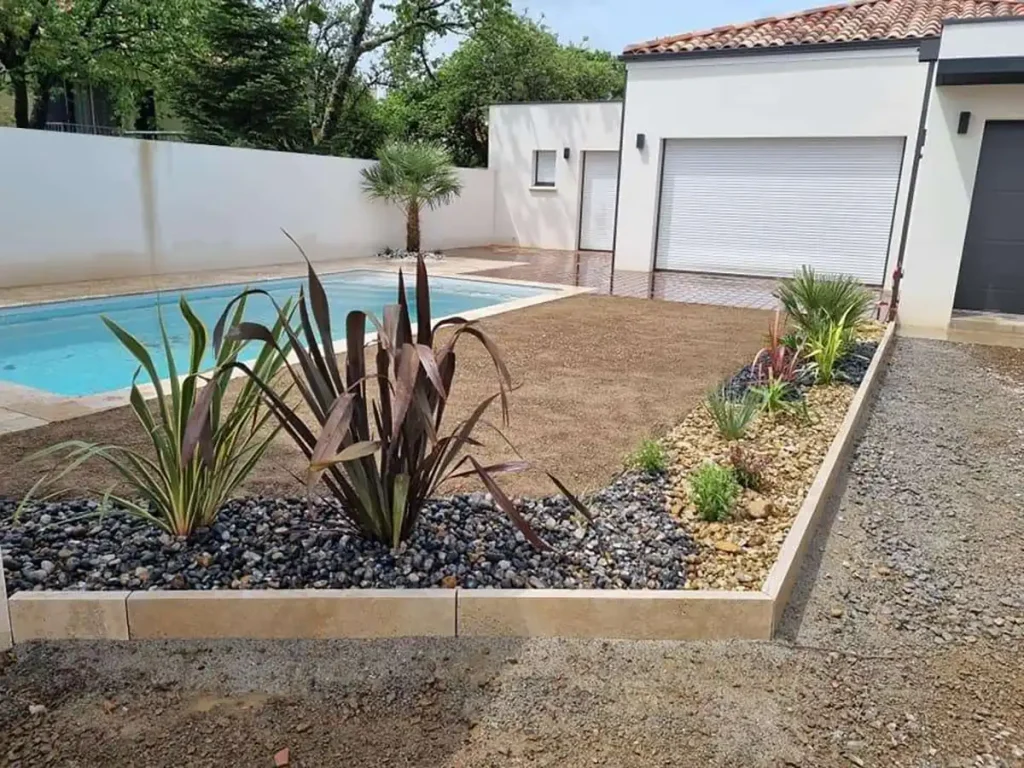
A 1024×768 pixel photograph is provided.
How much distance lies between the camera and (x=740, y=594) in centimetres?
303

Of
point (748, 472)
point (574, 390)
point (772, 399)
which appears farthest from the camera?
point (574, 390)

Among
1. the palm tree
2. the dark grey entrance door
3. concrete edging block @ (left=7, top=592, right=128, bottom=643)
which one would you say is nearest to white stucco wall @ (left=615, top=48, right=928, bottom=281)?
the dark grey entrance door

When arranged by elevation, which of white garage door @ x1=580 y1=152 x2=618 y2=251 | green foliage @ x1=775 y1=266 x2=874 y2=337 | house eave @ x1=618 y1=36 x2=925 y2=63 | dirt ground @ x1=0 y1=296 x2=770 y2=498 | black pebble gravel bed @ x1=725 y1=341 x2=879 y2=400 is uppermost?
house eave @ x1=618 y1=36 x2=925 y2=63

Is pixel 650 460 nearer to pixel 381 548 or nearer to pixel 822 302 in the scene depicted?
pixel 381 548

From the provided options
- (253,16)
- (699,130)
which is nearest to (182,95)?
(253,16)

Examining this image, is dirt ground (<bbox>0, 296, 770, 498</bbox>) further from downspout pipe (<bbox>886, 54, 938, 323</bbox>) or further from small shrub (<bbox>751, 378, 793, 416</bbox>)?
downspout pipe (<bbox>886, 54, 938, 323</bbox>)

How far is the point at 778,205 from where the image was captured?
1478cm

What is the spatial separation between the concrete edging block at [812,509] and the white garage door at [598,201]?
45.7ft

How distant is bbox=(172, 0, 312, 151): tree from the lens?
61.6 ft

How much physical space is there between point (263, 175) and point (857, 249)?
434 inches

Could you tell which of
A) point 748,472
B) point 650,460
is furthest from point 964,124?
point 650,460

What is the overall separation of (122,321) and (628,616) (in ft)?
29.7

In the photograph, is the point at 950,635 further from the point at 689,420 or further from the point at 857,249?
the point at 857,249

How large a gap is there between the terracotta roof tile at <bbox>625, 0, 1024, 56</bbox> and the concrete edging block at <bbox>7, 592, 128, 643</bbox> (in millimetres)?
14049
